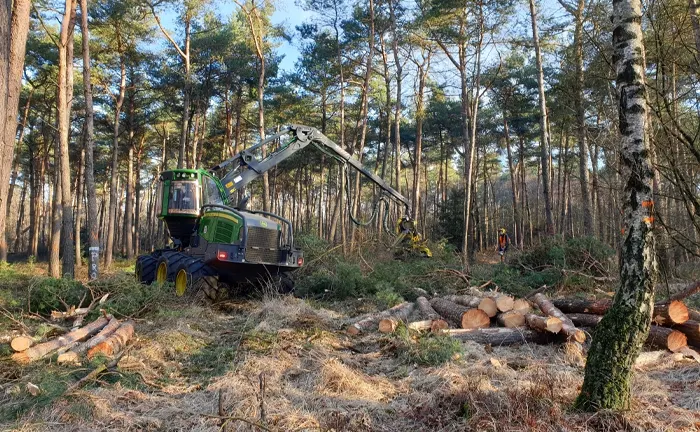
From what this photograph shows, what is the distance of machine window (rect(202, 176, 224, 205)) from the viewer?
38.7ft

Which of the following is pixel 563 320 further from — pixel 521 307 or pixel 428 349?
pixel 428 349

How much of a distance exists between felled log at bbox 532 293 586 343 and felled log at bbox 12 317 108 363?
6.31m

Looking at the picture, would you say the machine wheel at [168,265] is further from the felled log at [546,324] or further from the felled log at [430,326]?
the felled log at [546,324]

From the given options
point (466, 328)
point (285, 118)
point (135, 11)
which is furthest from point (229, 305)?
point (285, 118)

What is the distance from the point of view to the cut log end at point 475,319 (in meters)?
7.32

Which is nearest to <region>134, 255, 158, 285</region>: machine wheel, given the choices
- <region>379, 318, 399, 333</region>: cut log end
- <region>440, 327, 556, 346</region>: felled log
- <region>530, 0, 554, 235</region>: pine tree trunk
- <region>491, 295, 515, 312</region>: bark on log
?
<region>379, 318, 399, 333</region>: cut log end

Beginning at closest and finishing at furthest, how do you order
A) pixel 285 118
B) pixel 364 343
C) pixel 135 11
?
1. pixel 364 343
2. pixel 135 11
3. pixel 285 118

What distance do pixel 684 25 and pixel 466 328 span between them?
16.6 ft

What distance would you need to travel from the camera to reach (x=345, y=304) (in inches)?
411

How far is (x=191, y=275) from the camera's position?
392 inches

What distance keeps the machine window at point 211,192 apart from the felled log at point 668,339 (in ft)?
30.4

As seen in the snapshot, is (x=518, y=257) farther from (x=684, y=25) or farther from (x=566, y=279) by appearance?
(x=684, y=25)

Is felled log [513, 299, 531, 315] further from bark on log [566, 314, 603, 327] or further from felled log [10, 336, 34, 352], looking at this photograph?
felled log [10, 336, 34, 352]

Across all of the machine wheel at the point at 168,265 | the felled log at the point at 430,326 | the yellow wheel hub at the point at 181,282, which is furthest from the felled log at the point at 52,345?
the felled log at the point at 430,326
